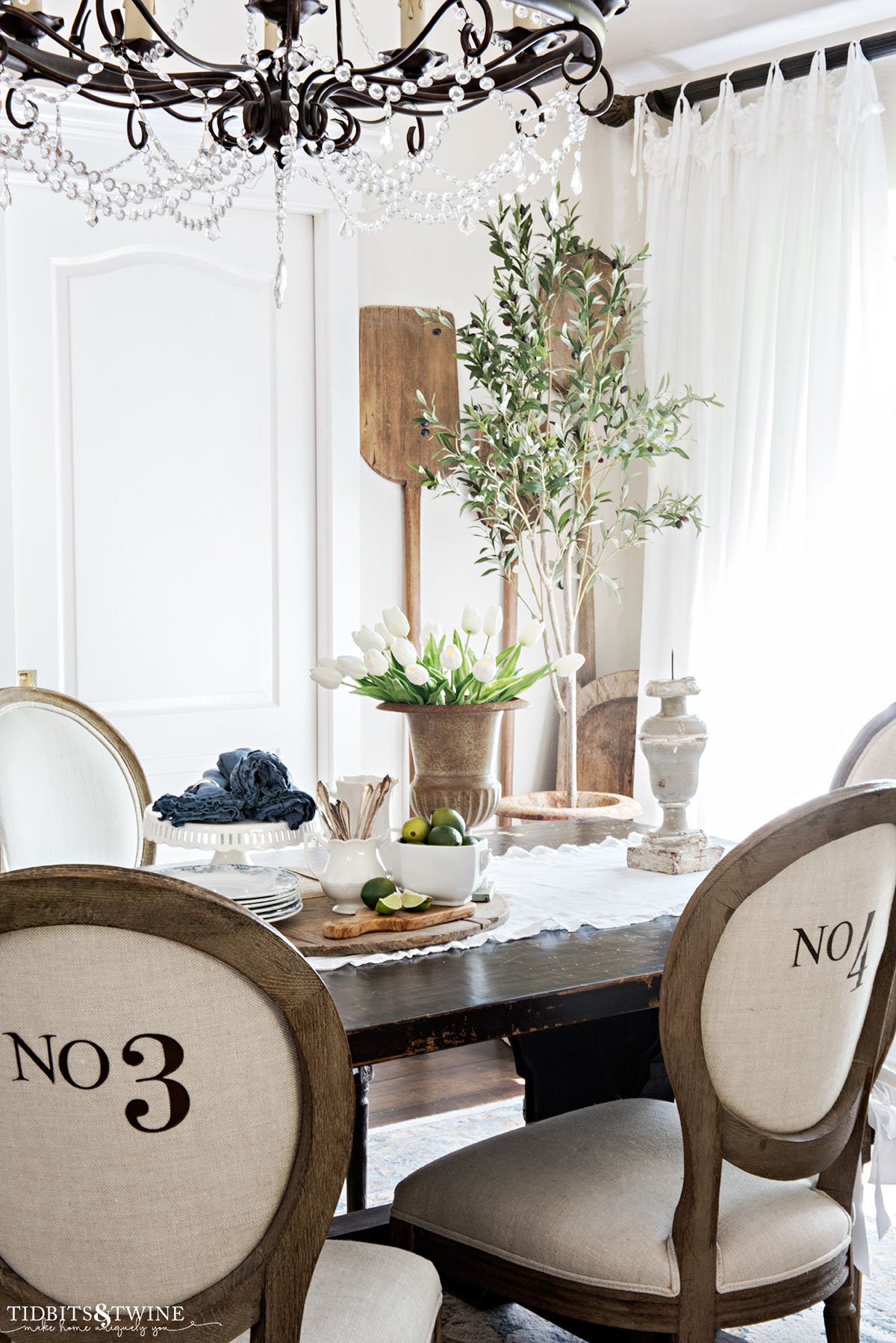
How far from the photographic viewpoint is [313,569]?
3689mm

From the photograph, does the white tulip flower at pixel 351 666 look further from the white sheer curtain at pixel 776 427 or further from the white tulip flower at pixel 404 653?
the white sheer curtain at pixel 776 427

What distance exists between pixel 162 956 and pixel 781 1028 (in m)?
0.71

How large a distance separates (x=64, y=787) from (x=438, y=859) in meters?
0.91

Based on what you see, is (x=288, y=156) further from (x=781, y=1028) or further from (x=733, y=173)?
(x=733, y=173)

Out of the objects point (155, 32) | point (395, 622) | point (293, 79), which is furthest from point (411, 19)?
point (395, 622)

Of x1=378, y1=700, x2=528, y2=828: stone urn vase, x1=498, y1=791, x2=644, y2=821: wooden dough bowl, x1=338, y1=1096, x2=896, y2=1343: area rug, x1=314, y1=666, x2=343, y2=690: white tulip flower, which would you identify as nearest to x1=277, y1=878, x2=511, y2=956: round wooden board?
x1=378, y1=700, x2=528, y2=828: stone urn vase

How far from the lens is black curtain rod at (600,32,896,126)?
337cm

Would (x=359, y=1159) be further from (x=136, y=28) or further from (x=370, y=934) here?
(x=136, y=28)

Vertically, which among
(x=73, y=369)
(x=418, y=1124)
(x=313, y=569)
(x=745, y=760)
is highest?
(x=73, y=369)

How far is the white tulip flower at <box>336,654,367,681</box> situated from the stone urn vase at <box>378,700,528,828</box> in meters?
0.06

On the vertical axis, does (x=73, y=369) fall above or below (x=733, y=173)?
below

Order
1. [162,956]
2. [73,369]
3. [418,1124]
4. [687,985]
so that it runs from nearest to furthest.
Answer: [162,956]
[687,985]
[418,1124]
[73,369]

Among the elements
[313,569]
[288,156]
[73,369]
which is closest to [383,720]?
[313,569]

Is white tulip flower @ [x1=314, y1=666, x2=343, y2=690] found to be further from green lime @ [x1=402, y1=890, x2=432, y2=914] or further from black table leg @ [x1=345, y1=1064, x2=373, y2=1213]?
black table leg @ [x1=345, y1=1064, x2=373, y2=1213]
